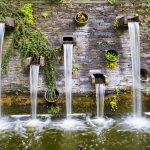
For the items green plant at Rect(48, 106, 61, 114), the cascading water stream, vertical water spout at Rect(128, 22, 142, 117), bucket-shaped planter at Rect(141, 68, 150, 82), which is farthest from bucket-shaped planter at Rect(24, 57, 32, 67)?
bucket-shaped planter at Rect(141, 68, 150, 82)

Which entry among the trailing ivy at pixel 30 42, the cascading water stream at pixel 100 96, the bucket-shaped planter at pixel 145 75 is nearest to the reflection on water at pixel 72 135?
the cascading water stream at pixel 100 96

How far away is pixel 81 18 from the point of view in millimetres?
11508

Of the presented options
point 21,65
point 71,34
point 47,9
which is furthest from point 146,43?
point 21,65

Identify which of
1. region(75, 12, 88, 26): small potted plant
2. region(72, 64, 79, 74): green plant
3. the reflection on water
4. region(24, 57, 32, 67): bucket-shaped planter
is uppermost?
region(75, 12, 88, 26): small potted plant

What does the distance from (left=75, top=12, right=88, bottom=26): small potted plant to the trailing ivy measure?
1.14 meters

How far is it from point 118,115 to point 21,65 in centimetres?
362

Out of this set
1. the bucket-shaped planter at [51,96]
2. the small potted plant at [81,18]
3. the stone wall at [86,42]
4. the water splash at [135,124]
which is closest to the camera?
the water splash at [135,124]

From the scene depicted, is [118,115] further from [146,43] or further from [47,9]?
[47,9]

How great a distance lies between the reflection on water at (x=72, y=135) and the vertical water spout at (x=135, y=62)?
3.65ft

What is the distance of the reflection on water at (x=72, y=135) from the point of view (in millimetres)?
8492

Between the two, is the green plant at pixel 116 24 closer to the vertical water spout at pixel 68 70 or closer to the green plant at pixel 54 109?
the vertical water spout at pixel 68 70

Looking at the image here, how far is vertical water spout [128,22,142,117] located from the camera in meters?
11.0

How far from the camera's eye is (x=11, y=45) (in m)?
11.2

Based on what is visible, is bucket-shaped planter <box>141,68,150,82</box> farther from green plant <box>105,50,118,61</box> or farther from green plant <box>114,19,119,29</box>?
green plant <box>114,19,119,29</box>
